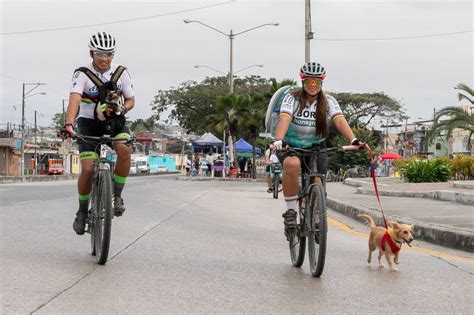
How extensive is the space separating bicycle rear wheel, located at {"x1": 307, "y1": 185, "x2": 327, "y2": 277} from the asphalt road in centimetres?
15

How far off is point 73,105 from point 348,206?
9.56 metres

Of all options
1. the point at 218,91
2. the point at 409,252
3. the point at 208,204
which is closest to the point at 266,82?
the point at 218,91

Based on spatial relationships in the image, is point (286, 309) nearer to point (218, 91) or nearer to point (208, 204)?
point (208, 204)

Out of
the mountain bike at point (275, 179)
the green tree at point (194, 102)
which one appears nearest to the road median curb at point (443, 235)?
the mountain bike at point (275, 179)

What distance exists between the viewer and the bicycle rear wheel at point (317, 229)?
638 centimetres

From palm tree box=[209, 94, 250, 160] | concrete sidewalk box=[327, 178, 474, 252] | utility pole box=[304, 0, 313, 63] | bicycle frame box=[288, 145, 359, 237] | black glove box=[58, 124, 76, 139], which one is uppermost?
utility pole box=[304, 0, 313, 63]

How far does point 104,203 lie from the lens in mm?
6742

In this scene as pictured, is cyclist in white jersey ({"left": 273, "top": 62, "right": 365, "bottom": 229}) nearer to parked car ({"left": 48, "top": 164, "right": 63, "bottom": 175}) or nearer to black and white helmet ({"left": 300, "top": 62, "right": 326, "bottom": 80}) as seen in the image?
black and white helmet ({"left": 300, "top": 62, "right": 326, "bottom": 80})

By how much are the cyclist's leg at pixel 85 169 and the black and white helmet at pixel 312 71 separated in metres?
2.09

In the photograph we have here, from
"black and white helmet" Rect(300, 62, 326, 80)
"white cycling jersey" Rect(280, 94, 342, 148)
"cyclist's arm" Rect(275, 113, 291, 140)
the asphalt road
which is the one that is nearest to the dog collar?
the asphalt road

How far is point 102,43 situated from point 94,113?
2.26 ft

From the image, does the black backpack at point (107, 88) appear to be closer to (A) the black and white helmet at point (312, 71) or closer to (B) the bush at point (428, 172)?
(A) the black and white helmet at point (312, 71)

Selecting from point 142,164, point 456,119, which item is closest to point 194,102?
point 142,164

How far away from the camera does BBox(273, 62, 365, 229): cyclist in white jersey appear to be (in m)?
6.97
